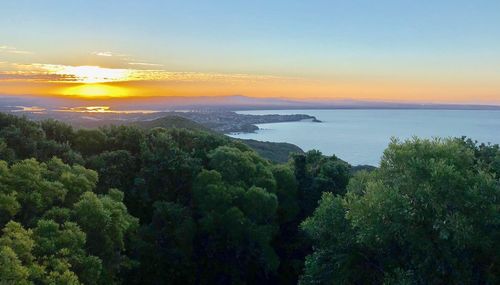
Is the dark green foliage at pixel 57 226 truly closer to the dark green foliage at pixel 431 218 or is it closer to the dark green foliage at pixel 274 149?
the dark green foliage at pixel 431 218

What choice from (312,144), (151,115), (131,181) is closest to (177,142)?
(131,181)

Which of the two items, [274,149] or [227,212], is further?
[274,149]

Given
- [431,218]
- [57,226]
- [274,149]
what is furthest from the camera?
[274,149]

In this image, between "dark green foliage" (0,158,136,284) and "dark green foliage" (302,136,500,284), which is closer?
"dark green foliage" (0,158,136,284)

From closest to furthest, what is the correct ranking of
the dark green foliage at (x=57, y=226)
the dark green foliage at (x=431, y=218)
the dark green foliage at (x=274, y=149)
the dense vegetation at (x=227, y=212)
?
the dark green foliage at (x=57, y=226) < the dark green foliage at (x=431, y=218) < the dense vegetation at (x=227, y=212) < the dark green foliage at (x=274, y=149)

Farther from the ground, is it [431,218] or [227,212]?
[431,218]

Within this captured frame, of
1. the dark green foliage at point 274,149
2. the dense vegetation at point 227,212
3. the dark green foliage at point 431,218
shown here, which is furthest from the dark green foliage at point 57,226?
the dark green foliage at point 274,149

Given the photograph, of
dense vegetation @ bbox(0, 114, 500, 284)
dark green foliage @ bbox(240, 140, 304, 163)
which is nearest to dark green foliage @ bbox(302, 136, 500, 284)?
dense vegetation @ bbox(0, 114, 500, 284)

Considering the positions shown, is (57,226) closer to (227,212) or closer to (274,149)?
(227,212)

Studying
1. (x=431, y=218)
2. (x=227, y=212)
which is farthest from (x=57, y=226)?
(x=431, y=218)

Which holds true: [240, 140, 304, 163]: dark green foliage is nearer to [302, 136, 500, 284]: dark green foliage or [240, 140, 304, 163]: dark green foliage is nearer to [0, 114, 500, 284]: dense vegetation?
[0, 114, 500, 284]: dense vegetation
